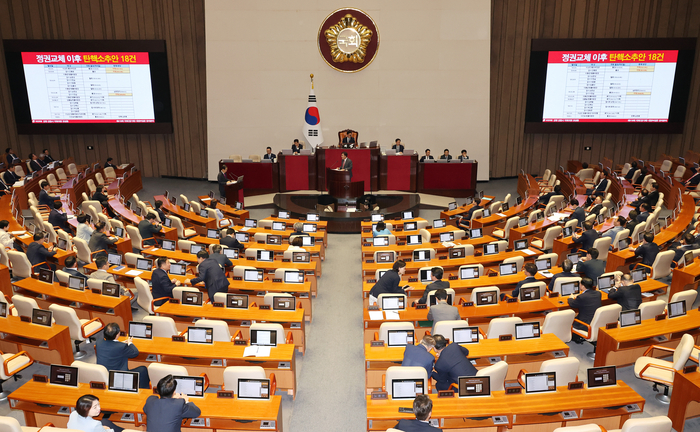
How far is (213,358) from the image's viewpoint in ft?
23.0

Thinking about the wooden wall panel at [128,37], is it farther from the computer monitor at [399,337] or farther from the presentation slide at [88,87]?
the computer monitor at [399,337]

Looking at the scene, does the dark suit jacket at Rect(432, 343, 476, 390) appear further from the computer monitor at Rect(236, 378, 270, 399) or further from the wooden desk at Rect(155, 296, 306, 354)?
the wooden desk at Rect(155, 296, 306, 354)

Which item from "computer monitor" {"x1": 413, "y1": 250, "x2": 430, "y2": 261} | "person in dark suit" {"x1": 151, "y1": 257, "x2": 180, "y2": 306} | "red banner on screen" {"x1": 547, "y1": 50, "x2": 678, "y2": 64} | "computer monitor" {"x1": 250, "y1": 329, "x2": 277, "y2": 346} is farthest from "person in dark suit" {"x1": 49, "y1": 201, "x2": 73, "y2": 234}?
"red banner on screen" {"x1": 547, "y1": 50, "x2": 678, "y2": 64}

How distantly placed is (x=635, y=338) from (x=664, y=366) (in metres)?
0.48

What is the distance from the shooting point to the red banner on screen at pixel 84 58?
19.1 m

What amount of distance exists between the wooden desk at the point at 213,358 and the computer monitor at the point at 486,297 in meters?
3.13

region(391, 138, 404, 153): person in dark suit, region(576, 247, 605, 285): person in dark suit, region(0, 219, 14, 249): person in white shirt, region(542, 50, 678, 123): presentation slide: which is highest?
region(542, 50, 678, 123): presentation slide

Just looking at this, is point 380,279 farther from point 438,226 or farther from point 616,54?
point 616,54

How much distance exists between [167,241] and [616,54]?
16.9 metres

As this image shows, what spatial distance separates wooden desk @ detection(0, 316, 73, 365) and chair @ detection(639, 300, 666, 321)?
8238mm

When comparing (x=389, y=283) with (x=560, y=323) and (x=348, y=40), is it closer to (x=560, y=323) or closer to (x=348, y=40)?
(x=560, y=323)

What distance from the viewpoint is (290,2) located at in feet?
61.9

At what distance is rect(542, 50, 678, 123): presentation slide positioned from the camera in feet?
62.2

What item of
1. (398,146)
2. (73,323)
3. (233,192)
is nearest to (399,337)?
(73,323)
